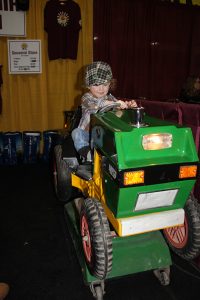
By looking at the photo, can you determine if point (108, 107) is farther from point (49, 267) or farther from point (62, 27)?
point (62, 27)

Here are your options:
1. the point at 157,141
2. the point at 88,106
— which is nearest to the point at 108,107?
the point at 88,106

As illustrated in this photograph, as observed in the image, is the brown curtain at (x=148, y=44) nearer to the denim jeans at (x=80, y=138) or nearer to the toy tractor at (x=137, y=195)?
the denim jeans at (x=80, y=138)

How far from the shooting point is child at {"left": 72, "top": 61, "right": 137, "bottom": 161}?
72.3 inches

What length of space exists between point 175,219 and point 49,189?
2004 mm

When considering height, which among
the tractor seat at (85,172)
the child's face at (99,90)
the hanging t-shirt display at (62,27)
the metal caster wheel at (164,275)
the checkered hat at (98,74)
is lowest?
the metal caster wheel at (164,275)

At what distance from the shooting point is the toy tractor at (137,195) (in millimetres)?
1164

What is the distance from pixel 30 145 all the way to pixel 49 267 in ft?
7.89

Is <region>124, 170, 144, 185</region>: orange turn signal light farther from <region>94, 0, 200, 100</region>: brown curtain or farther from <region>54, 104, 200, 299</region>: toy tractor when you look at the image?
<region>94, 0, 200, 100</region>: brown curtain

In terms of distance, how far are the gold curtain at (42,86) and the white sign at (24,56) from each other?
0.21 ft

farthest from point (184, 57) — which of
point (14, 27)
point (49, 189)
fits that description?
point (49, 189)

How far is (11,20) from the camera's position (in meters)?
3.73

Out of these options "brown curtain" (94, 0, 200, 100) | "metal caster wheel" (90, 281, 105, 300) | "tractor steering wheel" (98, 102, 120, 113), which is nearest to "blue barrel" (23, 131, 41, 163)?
"brown curtain" (94, 0, 200, 100)

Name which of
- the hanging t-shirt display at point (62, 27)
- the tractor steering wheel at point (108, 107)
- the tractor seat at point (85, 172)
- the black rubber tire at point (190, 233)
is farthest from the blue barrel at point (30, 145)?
the black rubber tire at point (190, 233)

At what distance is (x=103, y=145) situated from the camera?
4.36 feet
